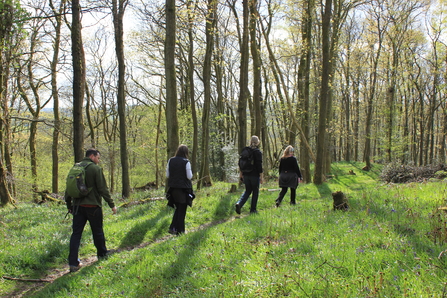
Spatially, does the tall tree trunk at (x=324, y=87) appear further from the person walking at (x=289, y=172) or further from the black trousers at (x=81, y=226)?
the black trousers at (x=81, y=226)

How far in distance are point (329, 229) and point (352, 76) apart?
1233 inches

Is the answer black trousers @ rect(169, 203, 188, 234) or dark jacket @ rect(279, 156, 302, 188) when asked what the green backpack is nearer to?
black trousers @ rect(169, 203, 188, 234)

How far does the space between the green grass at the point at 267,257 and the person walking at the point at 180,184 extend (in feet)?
2.25

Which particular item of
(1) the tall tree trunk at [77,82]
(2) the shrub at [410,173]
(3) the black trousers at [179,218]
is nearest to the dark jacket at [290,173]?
(3) the black trousers at [179,218]

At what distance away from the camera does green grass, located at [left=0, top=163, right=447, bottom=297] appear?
3.30 metres

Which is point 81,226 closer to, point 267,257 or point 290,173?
point 267,257

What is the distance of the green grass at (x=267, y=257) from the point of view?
330 cm

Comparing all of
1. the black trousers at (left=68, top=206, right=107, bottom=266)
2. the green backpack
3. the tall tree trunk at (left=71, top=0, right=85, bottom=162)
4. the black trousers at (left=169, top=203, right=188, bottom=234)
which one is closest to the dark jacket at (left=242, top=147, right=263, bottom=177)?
the black trousers at (left=169, top=203, right=188, bottom=234)

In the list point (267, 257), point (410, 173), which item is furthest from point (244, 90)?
point (410, 173)

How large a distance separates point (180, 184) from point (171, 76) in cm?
484

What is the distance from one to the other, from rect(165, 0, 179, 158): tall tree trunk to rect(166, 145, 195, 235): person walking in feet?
10.3

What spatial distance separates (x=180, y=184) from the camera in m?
6.83

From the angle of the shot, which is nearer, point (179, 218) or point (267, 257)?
point (267, 257)

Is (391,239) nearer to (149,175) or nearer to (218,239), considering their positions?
(218,239)
